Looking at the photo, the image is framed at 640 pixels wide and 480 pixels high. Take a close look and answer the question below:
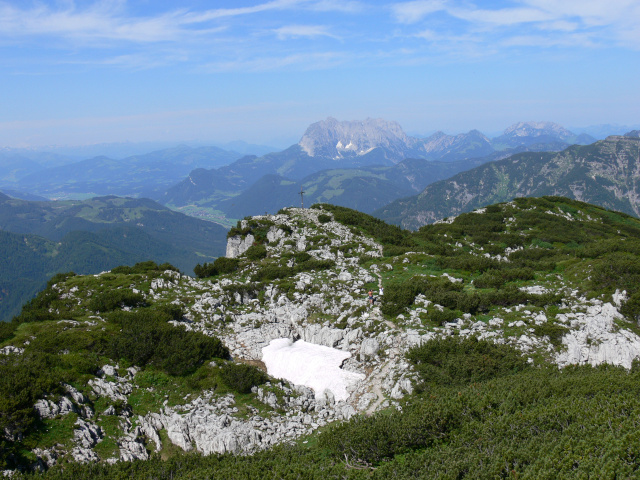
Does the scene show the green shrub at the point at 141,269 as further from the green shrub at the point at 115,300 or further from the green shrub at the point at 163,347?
the green shrub at the point at 163,347

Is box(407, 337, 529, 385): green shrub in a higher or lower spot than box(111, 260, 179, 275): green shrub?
lower

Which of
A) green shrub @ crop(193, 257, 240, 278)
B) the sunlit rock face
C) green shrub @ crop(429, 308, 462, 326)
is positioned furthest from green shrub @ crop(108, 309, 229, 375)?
green shrub @ crop(193, 257, 240, 278)

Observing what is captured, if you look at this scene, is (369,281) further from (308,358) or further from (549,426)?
(549,426)

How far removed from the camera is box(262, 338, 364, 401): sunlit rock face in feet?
80.3

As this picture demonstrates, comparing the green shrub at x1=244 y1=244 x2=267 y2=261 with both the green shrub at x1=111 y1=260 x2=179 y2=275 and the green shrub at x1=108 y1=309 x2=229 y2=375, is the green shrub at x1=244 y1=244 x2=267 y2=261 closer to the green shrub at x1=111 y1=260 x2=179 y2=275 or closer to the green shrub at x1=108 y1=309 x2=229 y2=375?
the green shrub at x1=111 y1=260 x2=179 y2=275

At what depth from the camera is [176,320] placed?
31.2 meters

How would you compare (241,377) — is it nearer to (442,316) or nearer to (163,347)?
(163,347)

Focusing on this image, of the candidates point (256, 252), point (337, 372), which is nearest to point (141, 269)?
point (256, 252)

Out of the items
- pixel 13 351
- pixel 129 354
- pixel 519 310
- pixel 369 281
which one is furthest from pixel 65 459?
pixel 519 310

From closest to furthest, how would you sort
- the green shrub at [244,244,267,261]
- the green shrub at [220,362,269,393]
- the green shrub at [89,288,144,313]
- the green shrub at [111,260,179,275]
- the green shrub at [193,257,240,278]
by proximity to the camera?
the green shrub at [220,362,269,393], the green shrub at [89,288,144,313], the green shrub at [111,260,179,275], the green shrub at [193,257,240,278], the green shrub at [244,244,267,261]

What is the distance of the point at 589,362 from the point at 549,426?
1011 centimetres

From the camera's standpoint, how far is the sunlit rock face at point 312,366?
24.5 meters

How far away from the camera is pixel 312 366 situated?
26.4m

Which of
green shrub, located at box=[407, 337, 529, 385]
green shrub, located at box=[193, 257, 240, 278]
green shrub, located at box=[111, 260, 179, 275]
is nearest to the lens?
green shrub, located at box=[407, 337, 529, 385]
